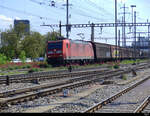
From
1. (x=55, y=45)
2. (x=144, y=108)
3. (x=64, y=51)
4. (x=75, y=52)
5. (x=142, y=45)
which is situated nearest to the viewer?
(x=144, y=108)

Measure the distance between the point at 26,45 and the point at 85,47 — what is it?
30.4 meters

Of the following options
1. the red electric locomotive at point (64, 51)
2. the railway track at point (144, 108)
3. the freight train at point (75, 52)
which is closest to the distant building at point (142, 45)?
the freight train at point (75, 52)

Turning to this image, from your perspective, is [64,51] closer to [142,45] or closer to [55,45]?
[55,45]

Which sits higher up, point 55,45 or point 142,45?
point 142,45

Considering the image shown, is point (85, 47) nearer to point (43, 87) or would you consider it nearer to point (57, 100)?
point (43, 87)

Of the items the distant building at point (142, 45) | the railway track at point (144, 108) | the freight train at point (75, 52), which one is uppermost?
the distant building at point (142, 45)

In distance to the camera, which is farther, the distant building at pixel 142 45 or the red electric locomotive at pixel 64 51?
the distant building at pixel 142 45

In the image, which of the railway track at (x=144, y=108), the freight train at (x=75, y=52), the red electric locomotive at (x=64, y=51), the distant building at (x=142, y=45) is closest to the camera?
the railway track at (x=144, y=108)

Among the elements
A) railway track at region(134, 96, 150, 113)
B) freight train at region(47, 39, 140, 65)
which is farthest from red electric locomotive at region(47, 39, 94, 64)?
railway track at region(134, 96, 150, 113)

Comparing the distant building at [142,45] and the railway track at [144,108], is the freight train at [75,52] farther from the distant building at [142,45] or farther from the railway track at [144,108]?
the distant building at [142,45]

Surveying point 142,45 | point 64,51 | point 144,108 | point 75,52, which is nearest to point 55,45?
point 64,51

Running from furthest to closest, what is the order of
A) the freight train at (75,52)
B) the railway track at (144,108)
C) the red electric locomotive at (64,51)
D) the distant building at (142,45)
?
the distant building at (142,45) < the freight train at (75,52) < the red electric locomotive at (64,51) < the railway track at (144,108)

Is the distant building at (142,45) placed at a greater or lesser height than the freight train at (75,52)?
greater

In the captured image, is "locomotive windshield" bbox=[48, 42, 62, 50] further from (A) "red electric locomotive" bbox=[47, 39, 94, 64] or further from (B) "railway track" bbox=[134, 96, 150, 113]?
(B) "railway track" bbox=[134, 96, 150, 113]
